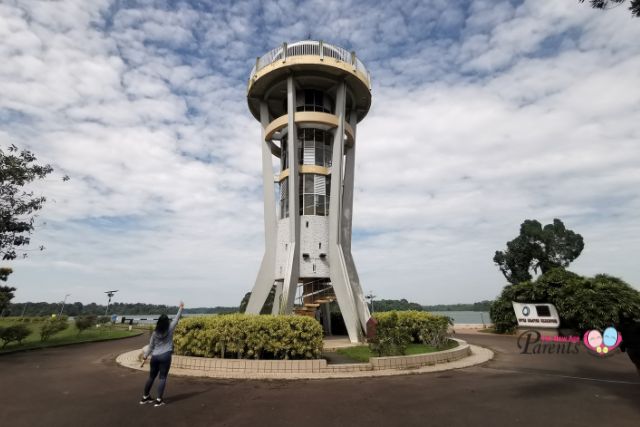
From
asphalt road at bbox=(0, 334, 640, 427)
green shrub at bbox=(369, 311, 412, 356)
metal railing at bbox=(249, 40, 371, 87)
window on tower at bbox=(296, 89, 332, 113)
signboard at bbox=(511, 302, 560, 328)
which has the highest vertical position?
metal railing at bbox=(249, 40, 371, 87)

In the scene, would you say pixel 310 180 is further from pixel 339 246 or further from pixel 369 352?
pixel 369 352

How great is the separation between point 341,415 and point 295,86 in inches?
832

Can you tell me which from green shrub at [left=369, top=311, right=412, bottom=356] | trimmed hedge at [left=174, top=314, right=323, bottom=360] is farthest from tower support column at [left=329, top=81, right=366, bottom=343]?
trimmed hedge at [left=174, top=314, right=323, bottom=360]

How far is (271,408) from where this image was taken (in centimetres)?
722

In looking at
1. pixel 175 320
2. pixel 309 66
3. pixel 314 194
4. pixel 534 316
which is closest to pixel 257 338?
pixel 175 320

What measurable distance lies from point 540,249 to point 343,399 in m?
48.7

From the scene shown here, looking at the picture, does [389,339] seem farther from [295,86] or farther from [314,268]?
[295,86]

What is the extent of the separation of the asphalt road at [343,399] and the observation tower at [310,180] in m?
10.1

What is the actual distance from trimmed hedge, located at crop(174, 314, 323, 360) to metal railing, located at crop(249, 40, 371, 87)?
1696 cm

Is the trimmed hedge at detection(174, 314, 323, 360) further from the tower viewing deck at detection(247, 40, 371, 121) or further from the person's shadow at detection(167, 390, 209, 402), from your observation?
the tower viewing deck at detection(247, 40, 371, 121)

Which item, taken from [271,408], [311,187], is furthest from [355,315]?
[271,408]

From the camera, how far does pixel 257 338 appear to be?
1171cm

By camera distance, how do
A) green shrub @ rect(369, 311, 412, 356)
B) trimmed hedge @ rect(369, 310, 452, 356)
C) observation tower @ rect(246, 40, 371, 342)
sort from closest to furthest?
1. green shrub @ rect(369, 311, 412, 356)
2. trimmed hedge @ rect(369, 310, 452, 356)
3. observation tower @ rect(246, 40, 371, 342)

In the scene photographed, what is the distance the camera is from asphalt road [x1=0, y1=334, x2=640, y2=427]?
6371mm
